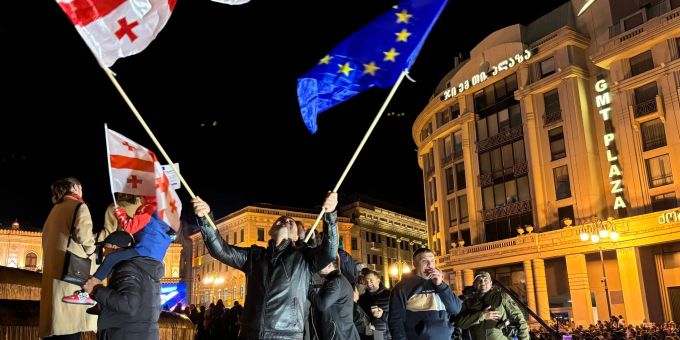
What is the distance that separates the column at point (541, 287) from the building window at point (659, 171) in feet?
27.5

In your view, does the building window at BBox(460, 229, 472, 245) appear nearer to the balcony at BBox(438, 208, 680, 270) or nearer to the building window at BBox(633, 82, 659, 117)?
the balcony at BBox(438, 208, 680, 270)

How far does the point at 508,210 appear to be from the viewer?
39125 mm

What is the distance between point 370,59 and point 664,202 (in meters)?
30.4

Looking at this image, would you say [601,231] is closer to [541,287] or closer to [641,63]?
[541,287]

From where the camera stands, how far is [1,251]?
227 ft

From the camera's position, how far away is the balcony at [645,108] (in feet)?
103

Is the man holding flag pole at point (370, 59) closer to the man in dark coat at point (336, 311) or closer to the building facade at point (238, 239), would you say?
the man in dark coat at point (336, 311)

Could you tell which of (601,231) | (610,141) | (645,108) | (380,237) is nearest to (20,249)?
(380,237)

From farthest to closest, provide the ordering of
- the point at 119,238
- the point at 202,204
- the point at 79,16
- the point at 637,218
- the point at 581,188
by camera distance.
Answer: the point at 581,188 < the point at 637,218 < the point at 79,16 < the point at 202,204 < the point at 119,238

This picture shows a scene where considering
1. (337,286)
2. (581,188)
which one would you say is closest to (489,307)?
(337,286)

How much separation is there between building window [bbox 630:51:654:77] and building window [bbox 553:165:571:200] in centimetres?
732

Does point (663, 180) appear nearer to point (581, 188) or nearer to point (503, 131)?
point (581, 188)

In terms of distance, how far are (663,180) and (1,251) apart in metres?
73.5

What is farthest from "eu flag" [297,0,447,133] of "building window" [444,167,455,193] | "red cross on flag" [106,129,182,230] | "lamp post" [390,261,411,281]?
"lamp post" [390,261,411,281]
